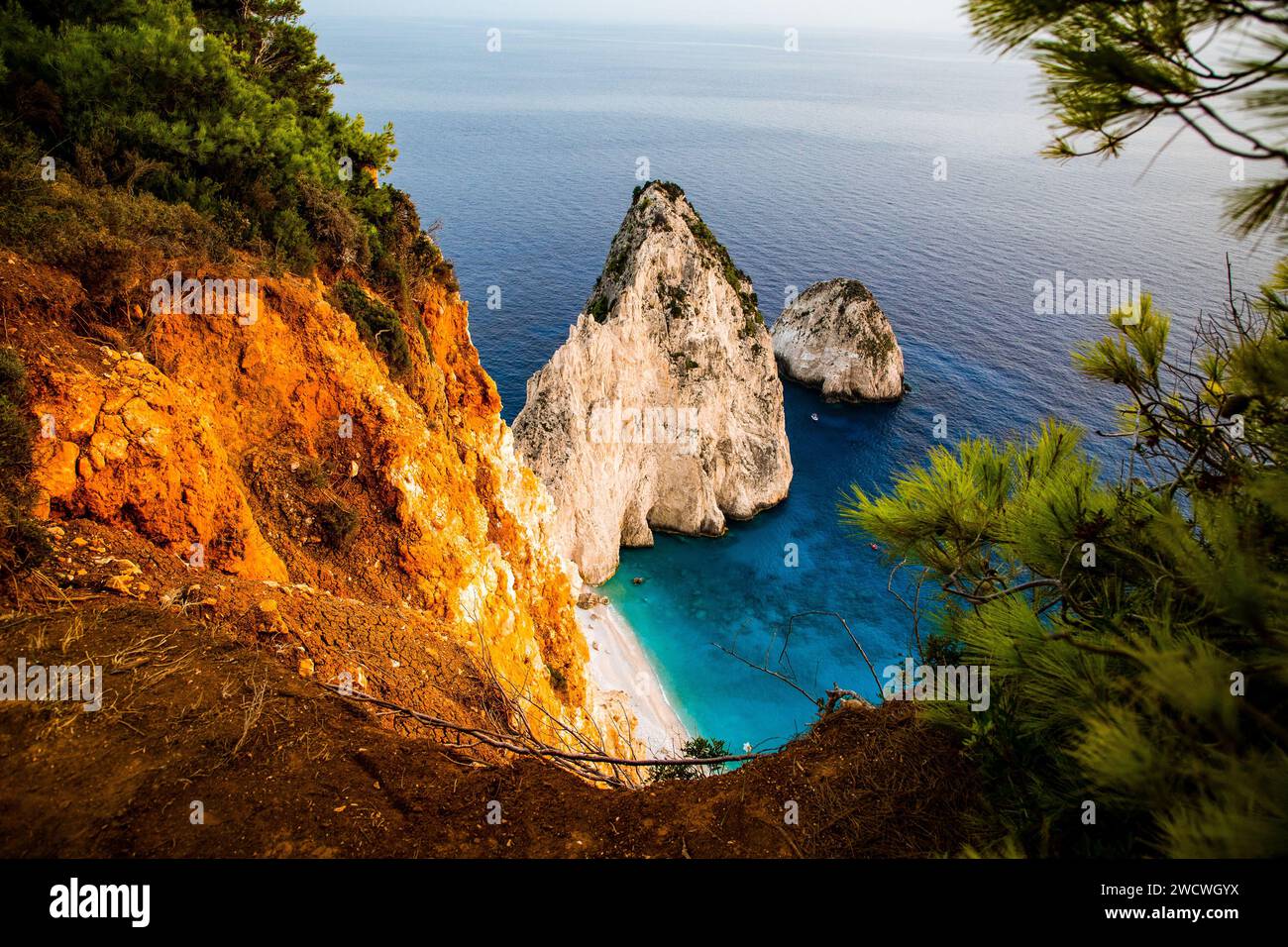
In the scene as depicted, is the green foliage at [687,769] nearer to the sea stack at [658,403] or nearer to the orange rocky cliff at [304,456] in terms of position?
the orange rocky cliff at [304,456]

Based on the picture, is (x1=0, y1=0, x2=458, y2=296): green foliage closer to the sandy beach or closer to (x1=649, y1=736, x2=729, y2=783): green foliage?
(x1=649, y1=736, x2=729, y2=783): green foliage

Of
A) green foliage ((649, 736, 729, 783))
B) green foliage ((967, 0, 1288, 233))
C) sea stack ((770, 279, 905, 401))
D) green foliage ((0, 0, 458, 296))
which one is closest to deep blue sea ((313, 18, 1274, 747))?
green foliage ((967, 0, 1288, 233))

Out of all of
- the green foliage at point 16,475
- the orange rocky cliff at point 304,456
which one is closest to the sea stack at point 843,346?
the orange rocky cliff at point 304,456

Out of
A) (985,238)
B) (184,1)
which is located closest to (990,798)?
(184,1)

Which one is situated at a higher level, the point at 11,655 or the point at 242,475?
the point at 242,475

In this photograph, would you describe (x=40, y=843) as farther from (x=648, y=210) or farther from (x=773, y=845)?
(x=648, y=210)
